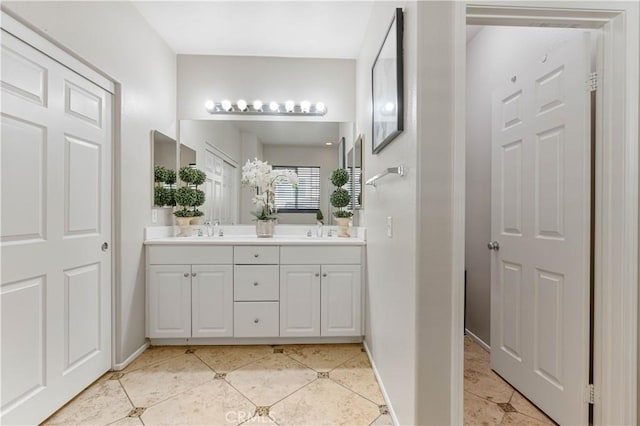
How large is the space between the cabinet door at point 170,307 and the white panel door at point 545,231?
226 cm

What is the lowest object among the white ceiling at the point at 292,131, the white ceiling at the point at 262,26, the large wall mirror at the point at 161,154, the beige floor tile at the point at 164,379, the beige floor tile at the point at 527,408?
the beige floor tile at the point at 164,379

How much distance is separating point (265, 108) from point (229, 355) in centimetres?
221

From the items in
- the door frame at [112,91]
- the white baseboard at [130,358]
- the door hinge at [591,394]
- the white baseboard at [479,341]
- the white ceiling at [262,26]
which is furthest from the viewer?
the white baseboard at [479,341]

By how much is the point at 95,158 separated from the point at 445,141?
2052mm

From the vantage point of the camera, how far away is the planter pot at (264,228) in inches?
106

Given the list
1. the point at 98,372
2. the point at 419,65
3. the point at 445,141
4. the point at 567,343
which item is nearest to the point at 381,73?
the point at 419,65

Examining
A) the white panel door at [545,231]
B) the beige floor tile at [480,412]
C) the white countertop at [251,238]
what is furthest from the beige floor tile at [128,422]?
the white panel door at [545,231]

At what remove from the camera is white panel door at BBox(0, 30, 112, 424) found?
54.1 inches

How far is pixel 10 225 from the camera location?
4.50 ft

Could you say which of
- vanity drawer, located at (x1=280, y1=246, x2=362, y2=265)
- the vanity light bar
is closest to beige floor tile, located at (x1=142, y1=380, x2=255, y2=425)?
vanity drawer, located at (x1=280, y1=246, x2=362, y2=265)

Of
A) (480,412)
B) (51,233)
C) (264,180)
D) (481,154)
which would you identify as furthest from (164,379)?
(481,154)

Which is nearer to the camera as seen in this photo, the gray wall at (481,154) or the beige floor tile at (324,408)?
the beige floor tile at (324,408)

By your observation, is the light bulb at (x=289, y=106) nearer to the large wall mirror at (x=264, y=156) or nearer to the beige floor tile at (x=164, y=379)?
the large wall mirror at (x=264, y=156)

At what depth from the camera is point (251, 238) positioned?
2637 millimetres
